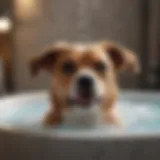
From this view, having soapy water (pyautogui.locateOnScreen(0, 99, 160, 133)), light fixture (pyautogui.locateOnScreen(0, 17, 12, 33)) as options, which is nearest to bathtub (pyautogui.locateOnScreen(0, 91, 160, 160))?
soapy water (pyautogui.locateOnScreen(0, 99, 160, 133))

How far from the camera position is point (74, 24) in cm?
100

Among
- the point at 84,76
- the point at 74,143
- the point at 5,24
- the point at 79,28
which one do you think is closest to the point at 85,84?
the point at 84,76

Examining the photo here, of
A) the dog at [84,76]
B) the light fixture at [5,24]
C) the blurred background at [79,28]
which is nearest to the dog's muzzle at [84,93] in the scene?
the dog at [84,76]

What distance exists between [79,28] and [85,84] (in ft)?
1.04

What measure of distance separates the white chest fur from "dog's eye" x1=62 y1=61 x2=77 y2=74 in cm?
6

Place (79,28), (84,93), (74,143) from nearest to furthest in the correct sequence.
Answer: (74,143) → (84,93) → (79,28)

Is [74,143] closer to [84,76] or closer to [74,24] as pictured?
[84,76]

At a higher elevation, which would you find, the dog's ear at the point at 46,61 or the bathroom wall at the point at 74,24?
the bathroom wall at the point at 74,24

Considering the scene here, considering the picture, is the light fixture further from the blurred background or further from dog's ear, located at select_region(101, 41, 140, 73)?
dog's ear, located at select_region(101, 41, 140, 73)

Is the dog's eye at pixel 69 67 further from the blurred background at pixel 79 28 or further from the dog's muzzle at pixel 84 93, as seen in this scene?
the blurred background at pixel 79 28

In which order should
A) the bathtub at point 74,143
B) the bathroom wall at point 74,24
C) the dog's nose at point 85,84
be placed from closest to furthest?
1. the bathtub at point 74,143
2. the dog's nose at point 85,84
3. the bathroom wall at point 74,24

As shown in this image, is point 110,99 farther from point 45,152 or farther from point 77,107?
point 45,152

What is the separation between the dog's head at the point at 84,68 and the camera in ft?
2.34

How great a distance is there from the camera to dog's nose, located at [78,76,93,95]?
71cm
